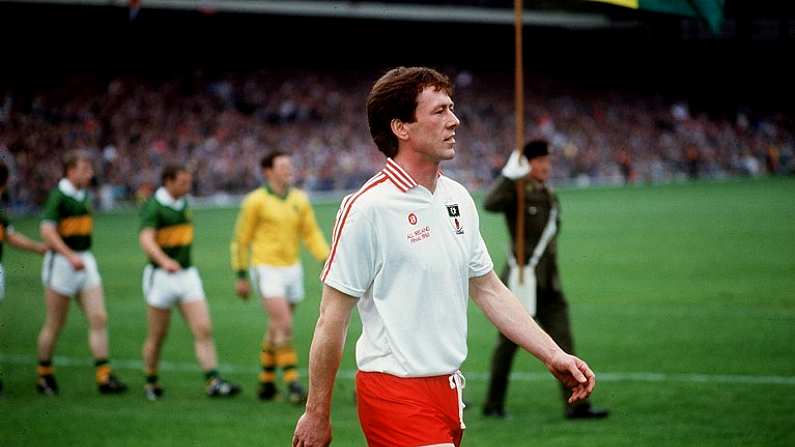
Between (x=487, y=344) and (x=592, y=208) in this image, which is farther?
(x=592, y=208)

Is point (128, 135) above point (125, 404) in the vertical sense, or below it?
above

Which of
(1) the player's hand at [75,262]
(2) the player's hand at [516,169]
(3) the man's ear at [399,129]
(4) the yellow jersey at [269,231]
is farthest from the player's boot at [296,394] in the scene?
(3) the man's ear at [399,129]

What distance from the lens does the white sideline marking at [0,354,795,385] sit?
1148 centimetres

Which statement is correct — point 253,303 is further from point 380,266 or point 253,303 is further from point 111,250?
point 380,266

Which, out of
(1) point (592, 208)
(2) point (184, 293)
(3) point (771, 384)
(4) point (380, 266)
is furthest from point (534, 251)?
(1) point (592, 208)


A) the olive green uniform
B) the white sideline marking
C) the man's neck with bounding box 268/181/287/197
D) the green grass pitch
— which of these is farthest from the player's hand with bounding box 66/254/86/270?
the olive green uniform

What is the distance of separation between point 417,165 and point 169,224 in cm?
727

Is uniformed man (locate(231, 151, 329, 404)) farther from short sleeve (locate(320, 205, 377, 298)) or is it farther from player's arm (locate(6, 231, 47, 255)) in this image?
short sleeve (locate(320, 205, 377, 298))

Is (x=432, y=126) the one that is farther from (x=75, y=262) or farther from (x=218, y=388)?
(x=75, y=262)

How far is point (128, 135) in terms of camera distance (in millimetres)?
45875

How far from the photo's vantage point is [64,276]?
12117mm

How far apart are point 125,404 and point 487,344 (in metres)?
5.11

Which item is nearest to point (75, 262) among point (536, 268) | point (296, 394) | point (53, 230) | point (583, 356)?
point (53, 230)

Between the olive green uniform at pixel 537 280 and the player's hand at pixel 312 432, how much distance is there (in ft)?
18.1
